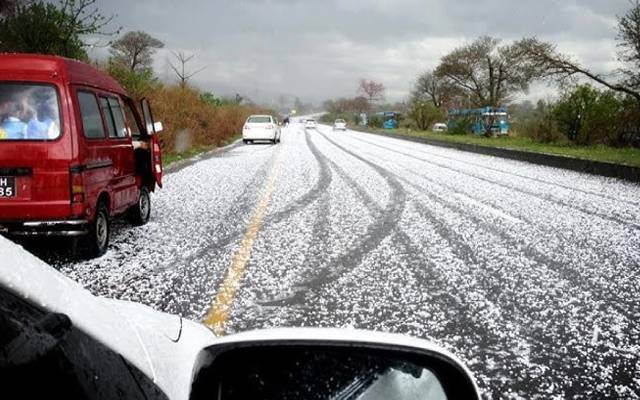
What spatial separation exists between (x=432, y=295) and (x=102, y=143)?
12.9ft

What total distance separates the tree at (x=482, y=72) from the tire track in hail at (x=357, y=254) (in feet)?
128

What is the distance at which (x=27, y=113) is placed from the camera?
5684 mm

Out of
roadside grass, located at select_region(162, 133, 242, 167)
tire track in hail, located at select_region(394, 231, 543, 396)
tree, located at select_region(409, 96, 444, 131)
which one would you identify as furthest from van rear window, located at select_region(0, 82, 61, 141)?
tree, located at select_region(409, 96, 444, 131)

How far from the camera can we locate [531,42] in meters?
23.1

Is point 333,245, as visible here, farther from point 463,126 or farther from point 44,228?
point 463,126

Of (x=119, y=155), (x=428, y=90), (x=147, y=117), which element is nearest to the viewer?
(x=119, y=155)

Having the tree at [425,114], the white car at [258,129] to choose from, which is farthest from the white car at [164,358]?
the tree at [425,114]

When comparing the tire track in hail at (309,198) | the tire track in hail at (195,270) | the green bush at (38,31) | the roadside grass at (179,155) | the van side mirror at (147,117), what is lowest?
the roadside grass at (179,155)

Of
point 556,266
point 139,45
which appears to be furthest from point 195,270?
point 139,45

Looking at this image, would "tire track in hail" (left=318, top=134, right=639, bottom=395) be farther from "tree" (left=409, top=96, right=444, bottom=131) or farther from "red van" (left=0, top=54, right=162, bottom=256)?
"tree" (left=409, top=96, right=444, bottom=131)

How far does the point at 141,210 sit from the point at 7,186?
2807 mm

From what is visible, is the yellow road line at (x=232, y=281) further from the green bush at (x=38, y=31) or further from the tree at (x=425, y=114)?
the tree at (x=425, y=114)

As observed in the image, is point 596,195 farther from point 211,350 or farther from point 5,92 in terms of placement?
point 211,350

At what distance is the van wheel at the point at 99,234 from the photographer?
20.3ft
